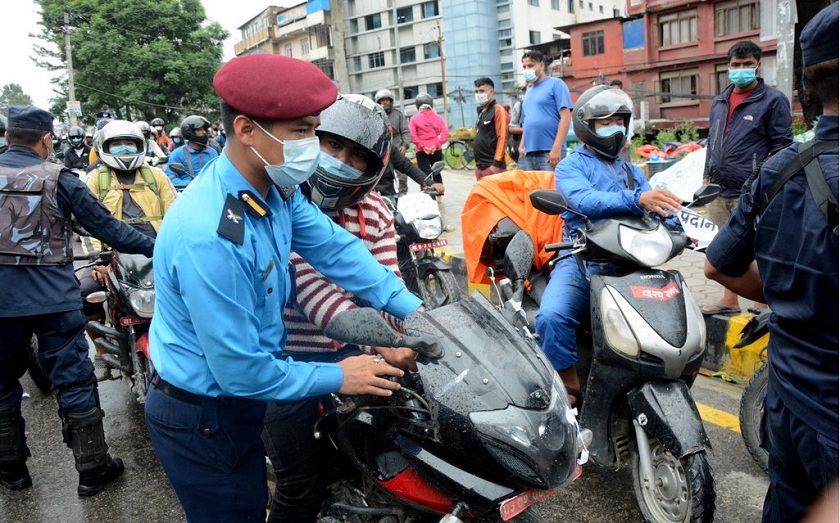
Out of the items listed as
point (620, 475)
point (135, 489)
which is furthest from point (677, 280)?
point (135, 489)

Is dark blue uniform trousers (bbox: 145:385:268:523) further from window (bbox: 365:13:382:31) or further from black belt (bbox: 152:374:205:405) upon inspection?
window (bbox: 365:13:382:31)

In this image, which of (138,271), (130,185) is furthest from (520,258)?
(130,185)

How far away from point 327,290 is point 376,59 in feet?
187

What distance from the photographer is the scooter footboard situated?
2.48 m

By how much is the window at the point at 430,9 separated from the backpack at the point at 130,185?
5058 cm

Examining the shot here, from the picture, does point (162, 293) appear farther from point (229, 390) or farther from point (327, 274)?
point (327, 274)

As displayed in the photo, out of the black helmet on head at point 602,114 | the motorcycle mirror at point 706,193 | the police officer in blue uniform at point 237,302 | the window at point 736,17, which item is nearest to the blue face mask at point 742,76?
the black helmet on head at point 602,114

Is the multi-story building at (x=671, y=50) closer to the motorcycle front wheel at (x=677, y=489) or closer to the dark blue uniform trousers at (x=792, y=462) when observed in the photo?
the motorcycle front wheel at (x=677, y=489)

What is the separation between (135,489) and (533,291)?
2322 millimetres

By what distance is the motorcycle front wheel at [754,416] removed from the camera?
9.91 ft

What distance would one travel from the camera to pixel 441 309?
195 centimetres

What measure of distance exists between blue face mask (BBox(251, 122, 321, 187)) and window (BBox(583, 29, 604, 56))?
34855 mm

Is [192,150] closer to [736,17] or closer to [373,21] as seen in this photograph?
[736,17]

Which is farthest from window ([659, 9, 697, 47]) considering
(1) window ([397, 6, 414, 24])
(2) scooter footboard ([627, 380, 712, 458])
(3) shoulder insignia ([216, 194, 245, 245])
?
(3) shoulder insignia ([216, 194, 245, 245])
